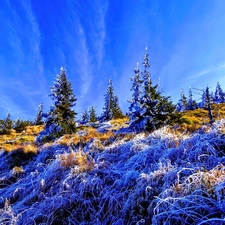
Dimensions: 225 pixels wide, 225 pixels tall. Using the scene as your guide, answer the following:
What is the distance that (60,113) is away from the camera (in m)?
21.8

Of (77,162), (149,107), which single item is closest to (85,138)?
(77,162)

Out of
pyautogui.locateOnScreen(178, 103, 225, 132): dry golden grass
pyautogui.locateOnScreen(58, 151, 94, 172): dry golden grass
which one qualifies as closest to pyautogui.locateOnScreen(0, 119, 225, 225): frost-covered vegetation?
pyautogui.locateOnScreen(58, 151, 94, 172): dry golden grass

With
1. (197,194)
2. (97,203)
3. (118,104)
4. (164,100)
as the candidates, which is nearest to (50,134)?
(164,100)

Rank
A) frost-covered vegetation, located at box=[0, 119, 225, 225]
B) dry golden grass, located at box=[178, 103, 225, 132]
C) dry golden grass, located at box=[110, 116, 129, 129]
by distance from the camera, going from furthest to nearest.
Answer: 1. dry golden grass, located at box=[110, 116, 129, 129]
2. dry golden grass, located at box=[178, 103, 225, 132]
3. frost-covered vegetation, located at box=[0, 119, 225, 225]

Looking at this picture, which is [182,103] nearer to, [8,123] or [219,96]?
[219,96]

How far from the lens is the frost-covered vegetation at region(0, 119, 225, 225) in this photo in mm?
2344

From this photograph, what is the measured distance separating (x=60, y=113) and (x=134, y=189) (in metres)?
19.6

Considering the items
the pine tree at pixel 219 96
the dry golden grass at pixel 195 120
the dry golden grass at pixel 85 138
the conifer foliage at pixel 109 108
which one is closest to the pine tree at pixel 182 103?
the pine tree at pixel 219 96

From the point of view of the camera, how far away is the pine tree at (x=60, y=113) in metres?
20.3

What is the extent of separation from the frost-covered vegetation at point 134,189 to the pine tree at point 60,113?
14.9 metres

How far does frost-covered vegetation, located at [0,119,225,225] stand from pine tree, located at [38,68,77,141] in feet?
48.8

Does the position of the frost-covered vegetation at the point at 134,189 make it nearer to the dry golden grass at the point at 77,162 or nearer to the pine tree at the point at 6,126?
the dry golden grass at the point at 77,162

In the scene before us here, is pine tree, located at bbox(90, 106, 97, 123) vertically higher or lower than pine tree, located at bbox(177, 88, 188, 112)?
lower

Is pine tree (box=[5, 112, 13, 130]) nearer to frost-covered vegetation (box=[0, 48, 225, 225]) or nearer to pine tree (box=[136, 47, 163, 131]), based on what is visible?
pine tree (box=[136, 47, 163, 131])
